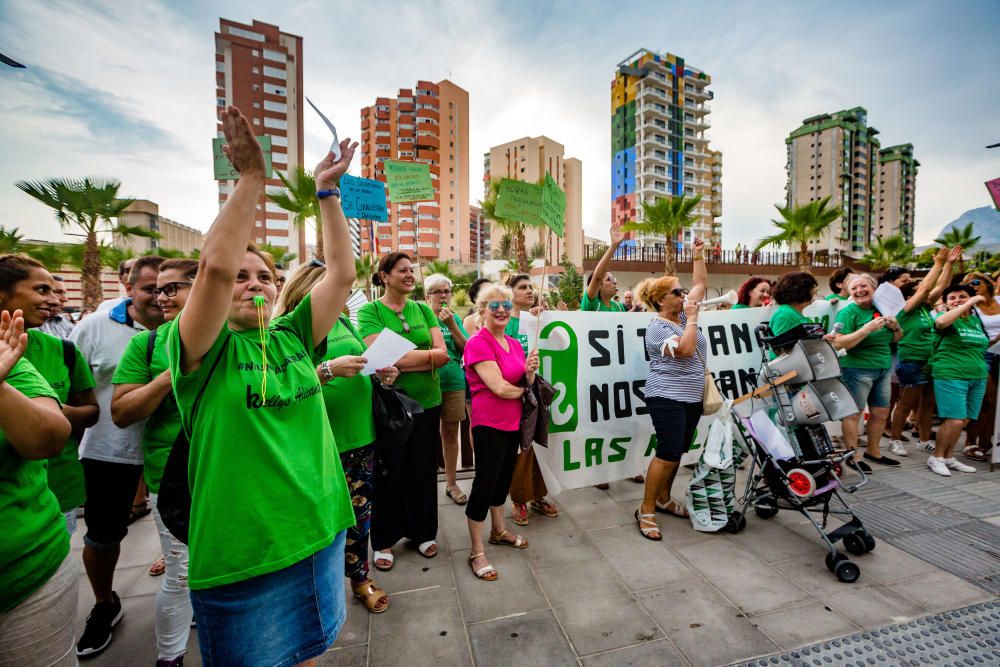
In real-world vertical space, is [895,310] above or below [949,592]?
above

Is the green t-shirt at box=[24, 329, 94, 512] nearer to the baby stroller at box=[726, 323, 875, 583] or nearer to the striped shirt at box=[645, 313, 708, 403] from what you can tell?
the striped shirt at box=[645, 313, 708, 403]

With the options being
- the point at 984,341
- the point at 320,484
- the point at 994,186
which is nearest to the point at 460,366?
the point at 320,484

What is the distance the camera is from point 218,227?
1.13 metres

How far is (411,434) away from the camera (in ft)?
9.91

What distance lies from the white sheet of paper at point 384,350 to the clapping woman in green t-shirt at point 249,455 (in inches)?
37.2

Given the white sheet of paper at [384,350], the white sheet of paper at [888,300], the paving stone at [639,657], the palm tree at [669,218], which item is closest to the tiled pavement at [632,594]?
the paving stone at [639,657]

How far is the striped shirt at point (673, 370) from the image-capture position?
3369 millimetres

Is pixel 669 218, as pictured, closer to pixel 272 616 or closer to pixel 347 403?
pixel 347 403

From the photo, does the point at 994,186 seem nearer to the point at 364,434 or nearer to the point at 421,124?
the point at 364,434

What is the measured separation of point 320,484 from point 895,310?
5551mm

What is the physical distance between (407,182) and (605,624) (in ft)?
14.6

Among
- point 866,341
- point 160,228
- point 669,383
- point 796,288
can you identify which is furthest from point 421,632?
point 160,228

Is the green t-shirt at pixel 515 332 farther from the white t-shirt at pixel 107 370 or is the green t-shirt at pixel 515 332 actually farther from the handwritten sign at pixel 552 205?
the white t-shirt at pixel 107 370

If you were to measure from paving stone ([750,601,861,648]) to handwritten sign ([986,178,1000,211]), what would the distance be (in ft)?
19.5
